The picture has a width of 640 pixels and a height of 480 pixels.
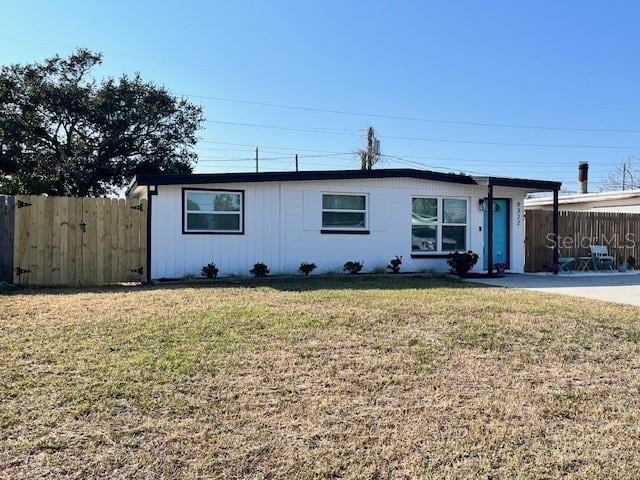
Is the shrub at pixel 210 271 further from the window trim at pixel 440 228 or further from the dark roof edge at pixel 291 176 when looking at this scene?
the window trim at pixel 440 228

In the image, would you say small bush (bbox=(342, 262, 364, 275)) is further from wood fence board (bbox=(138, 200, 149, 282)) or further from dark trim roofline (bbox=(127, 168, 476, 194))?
wood fence board (bbox=(138, 200, 149, 282))

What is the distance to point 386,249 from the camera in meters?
13.6

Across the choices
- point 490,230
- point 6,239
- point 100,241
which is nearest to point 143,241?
point 100,241

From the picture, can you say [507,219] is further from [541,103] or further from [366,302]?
[541,103]

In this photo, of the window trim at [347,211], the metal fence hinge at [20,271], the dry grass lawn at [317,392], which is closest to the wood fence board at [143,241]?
the metal fence hinge at [20,271]

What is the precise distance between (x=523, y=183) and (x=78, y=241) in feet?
35.7

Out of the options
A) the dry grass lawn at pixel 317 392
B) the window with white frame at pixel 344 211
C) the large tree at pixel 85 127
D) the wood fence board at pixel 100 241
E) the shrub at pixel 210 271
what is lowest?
the dry grass lawn at pixel 317 392

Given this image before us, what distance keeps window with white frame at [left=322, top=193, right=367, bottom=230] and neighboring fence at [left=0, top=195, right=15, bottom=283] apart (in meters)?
6.60

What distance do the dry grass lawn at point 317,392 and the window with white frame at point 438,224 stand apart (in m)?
6.68

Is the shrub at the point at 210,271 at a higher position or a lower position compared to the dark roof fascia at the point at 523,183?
lower

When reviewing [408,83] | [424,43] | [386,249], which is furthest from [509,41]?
[386,249]

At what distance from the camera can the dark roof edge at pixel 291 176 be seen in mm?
11273

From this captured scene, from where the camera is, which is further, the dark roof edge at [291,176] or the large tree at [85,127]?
the large tree at [85,127]

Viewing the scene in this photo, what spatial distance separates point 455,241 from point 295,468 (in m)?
11.8
